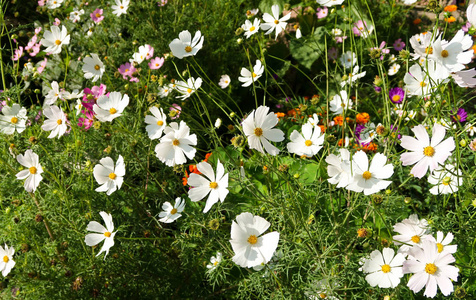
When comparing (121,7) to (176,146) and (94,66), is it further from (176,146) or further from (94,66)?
(176,146)

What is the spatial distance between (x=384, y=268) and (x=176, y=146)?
0.65 metres

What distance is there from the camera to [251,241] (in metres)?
0.91

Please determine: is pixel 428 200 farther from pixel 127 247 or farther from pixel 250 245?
pixel 127 247

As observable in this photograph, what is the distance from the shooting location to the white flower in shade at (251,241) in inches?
34.8

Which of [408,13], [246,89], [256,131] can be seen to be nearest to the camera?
[256,131]

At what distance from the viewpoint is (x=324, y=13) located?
2525 mm

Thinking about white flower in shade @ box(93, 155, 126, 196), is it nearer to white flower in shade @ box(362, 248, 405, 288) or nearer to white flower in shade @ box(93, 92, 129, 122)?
white flower in shade @ box(93, 92, 129, 122)

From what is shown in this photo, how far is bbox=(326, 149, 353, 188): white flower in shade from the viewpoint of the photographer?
0.97 metres

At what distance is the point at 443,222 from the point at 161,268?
96cm

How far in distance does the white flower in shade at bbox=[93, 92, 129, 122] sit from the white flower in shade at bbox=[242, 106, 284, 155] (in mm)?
461

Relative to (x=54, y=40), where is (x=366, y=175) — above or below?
above

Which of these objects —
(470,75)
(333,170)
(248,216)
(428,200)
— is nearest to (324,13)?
(428,200)

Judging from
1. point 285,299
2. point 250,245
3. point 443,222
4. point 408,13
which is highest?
point 408,13

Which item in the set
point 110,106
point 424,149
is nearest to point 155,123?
point 110,106
